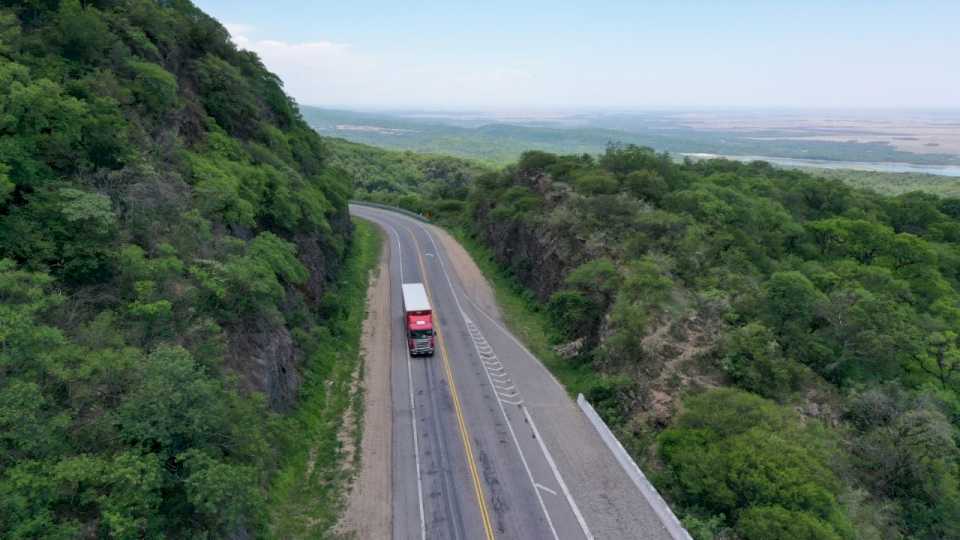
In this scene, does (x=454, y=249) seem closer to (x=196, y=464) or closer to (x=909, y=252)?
(x=909, y=252)

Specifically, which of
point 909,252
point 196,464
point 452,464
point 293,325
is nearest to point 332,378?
point 293,325

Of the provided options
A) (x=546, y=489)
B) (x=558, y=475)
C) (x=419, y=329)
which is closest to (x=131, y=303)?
(x=546, y=489)

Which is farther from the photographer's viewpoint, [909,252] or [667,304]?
[909,252]

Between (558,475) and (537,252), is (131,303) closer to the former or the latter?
(558,475)

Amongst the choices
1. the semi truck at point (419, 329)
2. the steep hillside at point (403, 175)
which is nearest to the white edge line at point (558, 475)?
the semi truck at point (419, 329)

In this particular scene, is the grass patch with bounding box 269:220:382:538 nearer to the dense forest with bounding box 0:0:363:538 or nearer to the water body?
the dense forest with bounding box 0:0:363:538

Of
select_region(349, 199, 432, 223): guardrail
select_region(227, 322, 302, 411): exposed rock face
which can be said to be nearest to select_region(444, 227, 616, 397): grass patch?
select_region(227, 322, 302, 411): exposed rock face

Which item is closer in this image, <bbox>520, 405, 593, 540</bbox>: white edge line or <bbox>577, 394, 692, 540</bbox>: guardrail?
<bbox>577, 394, 692, 540</bbox>: guardrail
